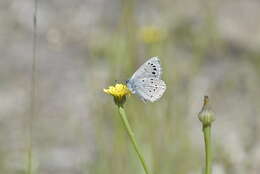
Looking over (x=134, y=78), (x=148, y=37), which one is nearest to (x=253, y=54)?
(x=148, y=37)

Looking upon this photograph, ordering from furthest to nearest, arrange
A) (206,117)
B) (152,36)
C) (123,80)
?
(152,36), (123,80), (206,117)

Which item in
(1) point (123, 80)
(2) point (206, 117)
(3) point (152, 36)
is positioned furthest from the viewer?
(3) point (152, 36)

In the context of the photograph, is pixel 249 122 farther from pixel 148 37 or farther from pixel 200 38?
pixel 148 37

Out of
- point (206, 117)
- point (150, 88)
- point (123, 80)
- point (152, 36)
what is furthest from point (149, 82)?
point (152, 36)

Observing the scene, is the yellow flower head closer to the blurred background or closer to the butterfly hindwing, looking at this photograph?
the butterfly hindwing

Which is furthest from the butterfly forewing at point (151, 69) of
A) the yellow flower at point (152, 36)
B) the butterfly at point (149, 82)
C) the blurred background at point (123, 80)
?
the yellow flower at point (152, 36)

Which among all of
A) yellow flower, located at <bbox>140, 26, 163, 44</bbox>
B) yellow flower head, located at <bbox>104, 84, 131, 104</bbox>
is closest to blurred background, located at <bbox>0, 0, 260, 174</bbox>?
yellow flower, located at <bbox>140, 26, 163, 44</bbox>

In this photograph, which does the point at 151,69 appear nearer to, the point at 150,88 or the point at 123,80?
the point at 150,88

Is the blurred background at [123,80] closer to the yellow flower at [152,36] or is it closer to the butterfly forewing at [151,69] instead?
the yellow flower at [152,36]
